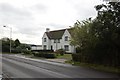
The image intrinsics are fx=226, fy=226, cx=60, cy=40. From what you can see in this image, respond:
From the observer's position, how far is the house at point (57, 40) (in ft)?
227

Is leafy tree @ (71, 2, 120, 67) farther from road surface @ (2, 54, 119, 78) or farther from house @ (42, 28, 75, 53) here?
house @ (42, 28, 75, 53)

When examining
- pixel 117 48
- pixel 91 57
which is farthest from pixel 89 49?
pixel 117 48

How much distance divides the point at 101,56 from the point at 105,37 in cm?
472

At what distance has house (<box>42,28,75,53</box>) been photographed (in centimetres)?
6925

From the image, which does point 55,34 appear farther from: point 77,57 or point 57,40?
point 77,57

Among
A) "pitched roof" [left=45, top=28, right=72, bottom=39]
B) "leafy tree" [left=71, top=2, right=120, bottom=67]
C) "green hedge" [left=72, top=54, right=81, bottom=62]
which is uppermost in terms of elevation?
"pitched roof" [left=45, top=28, right=72, bottom=39]

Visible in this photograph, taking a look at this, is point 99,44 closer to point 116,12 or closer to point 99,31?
point 99,31

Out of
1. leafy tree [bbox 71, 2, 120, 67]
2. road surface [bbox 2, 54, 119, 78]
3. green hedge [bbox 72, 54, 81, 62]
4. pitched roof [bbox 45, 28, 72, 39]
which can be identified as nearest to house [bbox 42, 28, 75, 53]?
pitched roof [bbox 45, 28, 72, 39]

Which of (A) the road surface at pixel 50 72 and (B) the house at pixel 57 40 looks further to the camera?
(B) the house at pixel 57 40

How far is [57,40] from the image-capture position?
74875 millimetres

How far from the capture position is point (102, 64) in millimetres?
27562

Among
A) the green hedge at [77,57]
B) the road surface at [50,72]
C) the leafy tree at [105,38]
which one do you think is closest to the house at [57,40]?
the green hedge at [77,57]

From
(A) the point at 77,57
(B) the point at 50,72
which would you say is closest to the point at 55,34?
(A) the point at 77,57

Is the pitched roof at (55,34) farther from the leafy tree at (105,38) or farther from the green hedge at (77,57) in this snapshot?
the leafy tree at (105,38)
